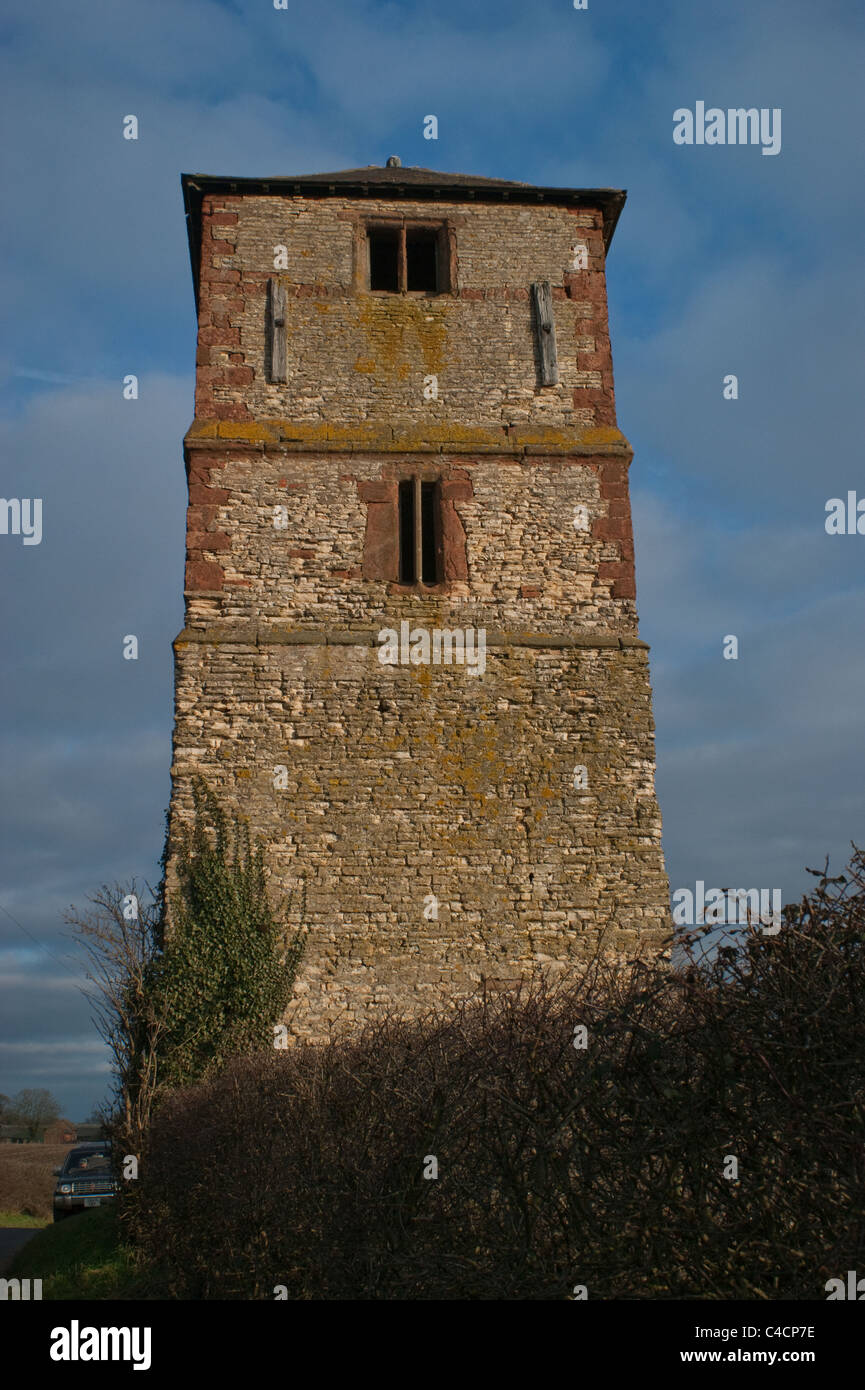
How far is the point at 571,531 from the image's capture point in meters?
13.4

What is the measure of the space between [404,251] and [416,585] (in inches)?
197

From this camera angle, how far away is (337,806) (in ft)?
39.3

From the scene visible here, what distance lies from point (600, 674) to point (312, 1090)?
25.2 ft

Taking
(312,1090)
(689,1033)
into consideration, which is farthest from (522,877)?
(689,1033)

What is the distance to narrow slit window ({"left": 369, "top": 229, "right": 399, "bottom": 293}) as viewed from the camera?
1517 cm

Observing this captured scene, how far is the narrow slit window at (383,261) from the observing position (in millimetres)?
15172

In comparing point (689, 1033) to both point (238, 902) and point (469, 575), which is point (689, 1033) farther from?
point (469, 575)

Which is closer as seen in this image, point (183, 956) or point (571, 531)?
point (183, 956)

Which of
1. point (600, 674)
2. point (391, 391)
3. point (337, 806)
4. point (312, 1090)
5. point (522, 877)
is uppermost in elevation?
point (391, 391)

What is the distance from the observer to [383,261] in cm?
1553

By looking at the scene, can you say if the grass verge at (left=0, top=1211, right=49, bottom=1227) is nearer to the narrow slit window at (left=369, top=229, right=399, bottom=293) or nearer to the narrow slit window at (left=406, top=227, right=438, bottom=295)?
the narrow slit window at (left=369, top=229, right=399, bottom=293)

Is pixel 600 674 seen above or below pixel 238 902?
above
